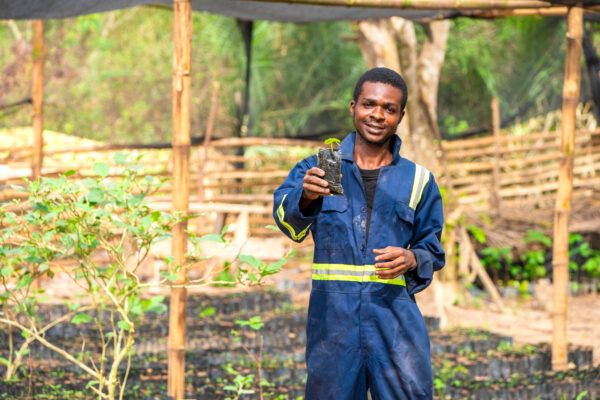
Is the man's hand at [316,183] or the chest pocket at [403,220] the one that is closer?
the man's hand at [316,183]

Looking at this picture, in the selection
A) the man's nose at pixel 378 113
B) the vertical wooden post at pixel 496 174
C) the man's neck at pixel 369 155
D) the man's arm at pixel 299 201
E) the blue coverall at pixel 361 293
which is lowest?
the blue coverall at pixel 361 293

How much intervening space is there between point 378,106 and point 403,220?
33 cm

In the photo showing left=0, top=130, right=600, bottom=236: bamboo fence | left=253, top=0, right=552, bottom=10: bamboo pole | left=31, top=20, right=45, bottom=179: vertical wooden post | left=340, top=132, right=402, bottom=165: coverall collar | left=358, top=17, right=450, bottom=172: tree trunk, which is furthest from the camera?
left=0, top=130, right=600, bottom=236: bamboo fence

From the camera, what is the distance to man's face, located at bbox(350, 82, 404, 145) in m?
2.90

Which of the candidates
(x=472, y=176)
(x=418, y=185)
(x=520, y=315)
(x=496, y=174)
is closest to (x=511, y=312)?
(x=520, y=315)

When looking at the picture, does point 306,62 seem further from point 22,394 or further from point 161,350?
point 22,394

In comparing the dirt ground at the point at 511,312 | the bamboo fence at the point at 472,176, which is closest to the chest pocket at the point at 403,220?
the dirt ground at the point at 511,312

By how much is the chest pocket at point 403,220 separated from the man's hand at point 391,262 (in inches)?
6.4

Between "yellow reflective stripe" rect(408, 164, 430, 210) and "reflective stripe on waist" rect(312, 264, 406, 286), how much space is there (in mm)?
217

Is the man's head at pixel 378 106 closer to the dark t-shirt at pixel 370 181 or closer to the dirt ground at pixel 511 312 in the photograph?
the dark t-shirt at pixel 370 181

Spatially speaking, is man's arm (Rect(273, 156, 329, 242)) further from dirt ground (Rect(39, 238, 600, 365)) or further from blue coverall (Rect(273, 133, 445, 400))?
dirt ground (Rect(39, 238, 600, 365))

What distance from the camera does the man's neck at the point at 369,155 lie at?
2.98 metres

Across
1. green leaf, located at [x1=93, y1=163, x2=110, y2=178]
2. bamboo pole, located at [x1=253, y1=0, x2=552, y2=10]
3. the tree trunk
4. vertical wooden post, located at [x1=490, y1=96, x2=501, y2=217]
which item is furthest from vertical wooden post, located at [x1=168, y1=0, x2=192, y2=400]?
vertical wooden post, located at [x1=490, y1=96, x2=501, y2=217]

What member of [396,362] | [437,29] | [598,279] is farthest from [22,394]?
[598,279]
